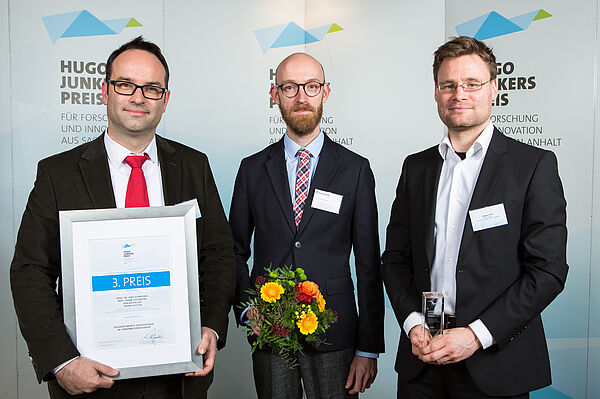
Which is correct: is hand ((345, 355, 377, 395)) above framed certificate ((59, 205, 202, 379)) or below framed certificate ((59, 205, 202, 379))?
below

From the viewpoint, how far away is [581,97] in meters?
4.13

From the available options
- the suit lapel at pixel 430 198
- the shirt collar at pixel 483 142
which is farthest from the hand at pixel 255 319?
the shirt collar at pixel 483 142

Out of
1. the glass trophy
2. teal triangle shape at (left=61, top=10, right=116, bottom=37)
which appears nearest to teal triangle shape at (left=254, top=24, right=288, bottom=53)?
teal triangle shape at (left=61, top=10, right=116, bottom=37)

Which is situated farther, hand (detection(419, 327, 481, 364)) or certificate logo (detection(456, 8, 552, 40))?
certificate logo (detection(456, 8, 552, 40))

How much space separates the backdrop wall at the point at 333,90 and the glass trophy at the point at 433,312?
2.50 meters

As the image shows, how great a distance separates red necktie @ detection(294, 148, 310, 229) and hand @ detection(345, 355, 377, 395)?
78cm

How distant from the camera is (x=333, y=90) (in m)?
4.96

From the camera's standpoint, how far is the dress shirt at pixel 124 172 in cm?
238

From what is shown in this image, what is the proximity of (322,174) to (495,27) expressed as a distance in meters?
2.53

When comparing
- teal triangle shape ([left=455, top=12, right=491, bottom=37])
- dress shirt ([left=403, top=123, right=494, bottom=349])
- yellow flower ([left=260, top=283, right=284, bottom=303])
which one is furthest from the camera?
teal triangle shape ([left=455, top=12, right=491, bottom=37])

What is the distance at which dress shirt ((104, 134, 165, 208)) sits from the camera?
7.82ft

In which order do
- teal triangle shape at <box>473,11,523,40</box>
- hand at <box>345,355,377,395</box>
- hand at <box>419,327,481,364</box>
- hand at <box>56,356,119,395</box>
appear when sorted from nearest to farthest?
hand at <box>56,356,119,395</box> < hand at <box>419,327,481,364</box> < hand at <box>345,355,377,395</box> < teal triangle shape at <box>473,11,523,40</box>

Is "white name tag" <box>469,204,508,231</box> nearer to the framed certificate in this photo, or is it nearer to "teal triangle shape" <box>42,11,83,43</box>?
the framed certificate

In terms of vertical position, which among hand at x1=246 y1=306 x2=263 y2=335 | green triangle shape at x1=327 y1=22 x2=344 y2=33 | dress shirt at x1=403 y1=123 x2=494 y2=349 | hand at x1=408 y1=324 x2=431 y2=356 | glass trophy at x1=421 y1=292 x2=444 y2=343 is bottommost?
hand at x1=408 y1=324 x2=431 y2=356
